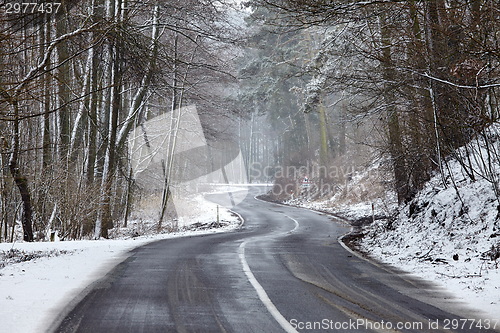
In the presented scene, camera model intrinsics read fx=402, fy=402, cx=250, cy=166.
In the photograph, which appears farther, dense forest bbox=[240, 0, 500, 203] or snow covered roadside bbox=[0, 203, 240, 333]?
dense forest bbox=[240, 0, 500, 203]

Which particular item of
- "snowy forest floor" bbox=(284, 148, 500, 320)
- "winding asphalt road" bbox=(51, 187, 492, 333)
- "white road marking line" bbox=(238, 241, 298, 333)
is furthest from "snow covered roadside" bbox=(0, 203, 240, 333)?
"snowy forest floor" bbox=(284, 148, 500, 320)

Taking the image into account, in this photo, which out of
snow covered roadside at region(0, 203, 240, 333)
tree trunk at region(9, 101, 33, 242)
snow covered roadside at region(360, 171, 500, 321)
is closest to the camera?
snow covered roadside at region(0, 203, 240, 333)

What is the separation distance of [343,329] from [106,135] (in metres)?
14.7

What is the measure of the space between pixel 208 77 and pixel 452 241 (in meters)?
14.9

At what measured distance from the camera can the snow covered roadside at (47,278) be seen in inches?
190

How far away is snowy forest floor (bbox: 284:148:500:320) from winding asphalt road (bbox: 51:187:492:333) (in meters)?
0.54

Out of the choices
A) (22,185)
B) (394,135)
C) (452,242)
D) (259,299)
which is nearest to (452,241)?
(452,242)

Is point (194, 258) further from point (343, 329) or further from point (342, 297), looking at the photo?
point (343, 329)

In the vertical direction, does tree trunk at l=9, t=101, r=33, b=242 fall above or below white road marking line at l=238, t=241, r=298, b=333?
above

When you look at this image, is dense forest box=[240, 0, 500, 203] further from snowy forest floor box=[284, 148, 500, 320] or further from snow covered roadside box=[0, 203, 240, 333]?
snow covered roadside box=[0, 203, 240, 333]

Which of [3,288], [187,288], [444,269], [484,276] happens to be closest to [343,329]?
[187,288]

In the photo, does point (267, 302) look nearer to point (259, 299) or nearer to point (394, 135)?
point (259, 299)

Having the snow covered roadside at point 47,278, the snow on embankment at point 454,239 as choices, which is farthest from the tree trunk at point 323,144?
the snow covered roadside at point 47,278

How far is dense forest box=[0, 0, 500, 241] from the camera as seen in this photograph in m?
6.65
